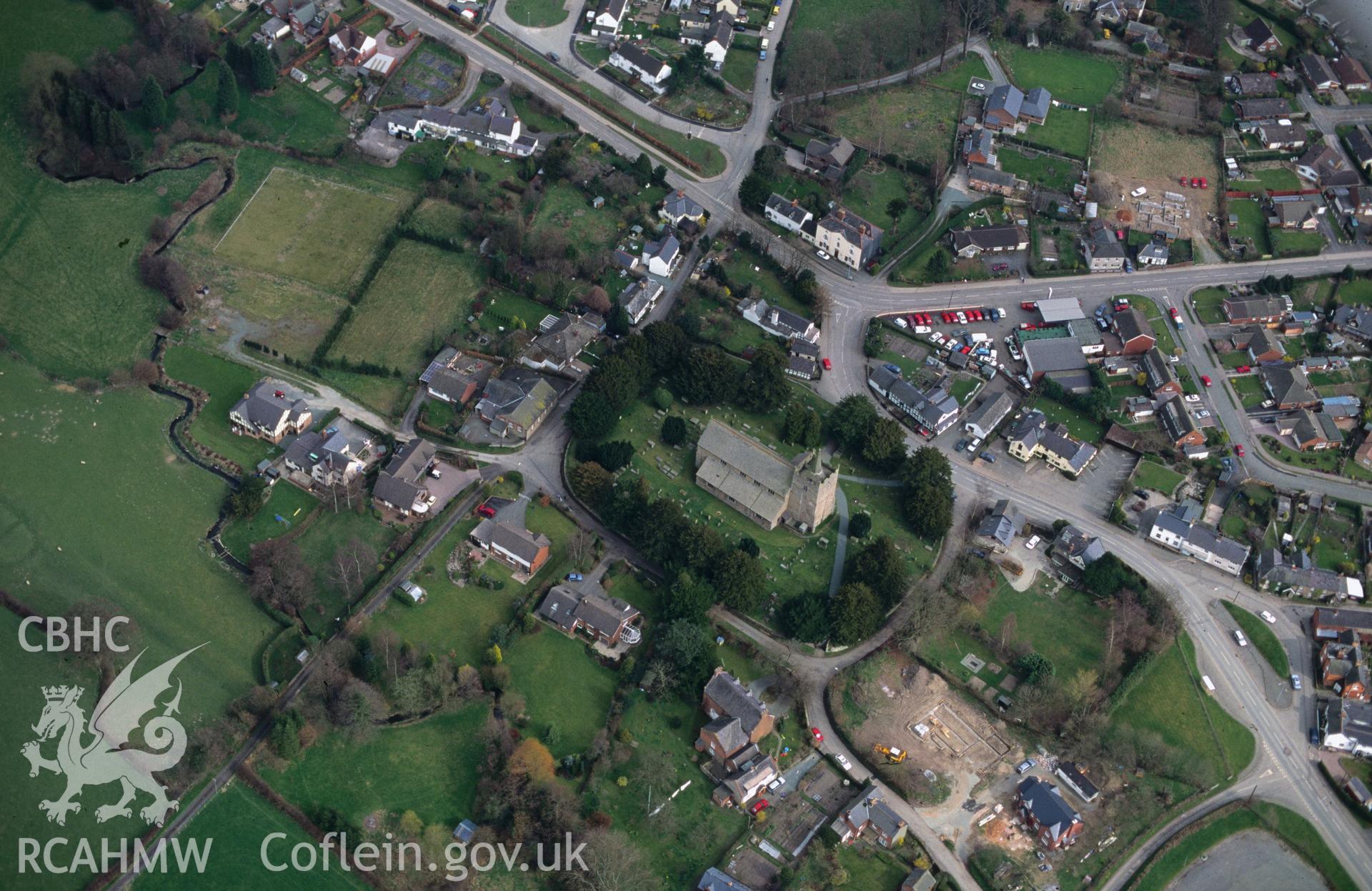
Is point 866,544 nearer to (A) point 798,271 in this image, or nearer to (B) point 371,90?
(A) point 798,271

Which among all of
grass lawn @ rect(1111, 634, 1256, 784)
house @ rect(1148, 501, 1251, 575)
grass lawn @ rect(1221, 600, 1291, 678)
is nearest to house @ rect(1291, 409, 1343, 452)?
house @ rect(1148, 501, 1251, 575)

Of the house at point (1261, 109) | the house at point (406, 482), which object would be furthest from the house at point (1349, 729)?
the house at point (1261, 109)

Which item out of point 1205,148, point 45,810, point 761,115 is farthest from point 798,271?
point 45,810

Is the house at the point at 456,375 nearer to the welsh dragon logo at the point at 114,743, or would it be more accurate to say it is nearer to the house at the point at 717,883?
the welsh dragon logo at the point at 114,743

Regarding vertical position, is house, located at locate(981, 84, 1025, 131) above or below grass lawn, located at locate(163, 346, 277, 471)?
above

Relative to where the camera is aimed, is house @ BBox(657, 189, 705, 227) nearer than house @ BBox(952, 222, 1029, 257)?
No

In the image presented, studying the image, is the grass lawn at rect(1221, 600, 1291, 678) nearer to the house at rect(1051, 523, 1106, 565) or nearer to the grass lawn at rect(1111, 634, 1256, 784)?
the grass lawn at rect(1111, 634, 1256, 784)

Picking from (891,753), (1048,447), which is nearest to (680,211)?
(1048,447)
